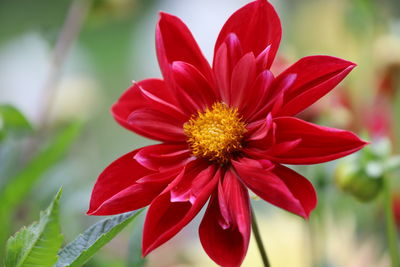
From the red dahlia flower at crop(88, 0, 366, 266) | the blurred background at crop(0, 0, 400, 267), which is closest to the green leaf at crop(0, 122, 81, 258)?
the blurred background at crop(0, 0, 400, 267)

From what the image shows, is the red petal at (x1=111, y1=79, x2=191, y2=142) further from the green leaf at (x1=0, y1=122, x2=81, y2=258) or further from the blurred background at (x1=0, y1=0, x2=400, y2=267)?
the green leaf at (x1=0, y1=122, x2=81, y2=258)

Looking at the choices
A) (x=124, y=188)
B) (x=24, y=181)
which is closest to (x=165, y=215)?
(x=124, y=188)

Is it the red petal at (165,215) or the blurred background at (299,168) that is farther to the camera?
the blurred background at (299,168)

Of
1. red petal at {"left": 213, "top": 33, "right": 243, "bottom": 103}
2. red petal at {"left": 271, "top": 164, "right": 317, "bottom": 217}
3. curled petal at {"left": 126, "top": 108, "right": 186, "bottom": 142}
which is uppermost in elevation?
red petal at {"left": 213, "top": 33, "right": 243, "bottom": 103}

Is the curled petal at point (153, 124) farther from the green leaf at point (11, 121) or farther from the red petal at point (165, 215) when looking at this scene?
the green leaf at point (11, 121)

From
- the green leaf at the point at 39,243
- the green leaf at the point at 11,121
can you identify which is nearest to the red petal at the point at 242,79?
the green leaf at the point at 39,243

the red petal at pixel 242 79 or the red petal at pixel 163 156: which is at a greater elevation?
the red petal at pixel 242 79

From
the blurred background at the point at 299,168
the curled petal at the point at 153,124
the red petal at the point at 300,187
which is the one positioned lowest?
the blurred background at the point at 299,168

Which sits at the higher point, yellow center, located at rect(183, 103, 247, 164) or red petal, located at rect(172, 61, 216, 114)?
red petal, located at rect(172, 61, 216, 114)
